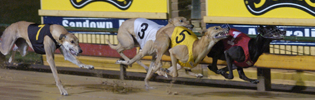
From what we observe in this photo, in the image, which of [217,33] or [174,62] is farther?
[174,62]

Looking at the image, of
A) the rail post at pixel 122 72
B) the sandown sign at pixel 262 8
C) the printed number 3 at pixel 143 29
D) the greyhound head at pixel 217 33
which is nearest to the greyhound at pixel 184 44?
the greyhound head at pixel 217 33

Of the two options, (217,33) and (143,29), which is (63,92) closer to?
(143,29)

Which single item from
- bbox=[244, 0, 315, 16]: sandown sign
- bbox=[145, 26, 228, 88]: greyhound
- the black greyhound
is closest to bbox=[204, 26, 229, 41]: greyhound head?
bbox=[145, 26, 228, 88]: greyhound

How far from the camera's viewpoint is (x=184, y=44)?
237 inches

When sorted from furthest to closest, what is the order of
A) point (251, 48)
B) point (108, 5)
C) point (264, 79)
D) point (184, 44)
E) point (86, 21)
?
1. point (86, 21)
2. point (108, 5)
3. point (264, 79)
4. point (184, 44)
5. point (251, 48)

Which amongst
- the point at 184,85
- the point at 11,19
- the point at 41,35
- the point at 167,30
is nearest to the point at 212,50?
the point at 167,30

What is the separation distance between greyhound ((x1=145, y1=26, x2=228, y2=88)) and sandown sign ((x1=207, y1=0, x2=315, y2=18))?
147 centimetres

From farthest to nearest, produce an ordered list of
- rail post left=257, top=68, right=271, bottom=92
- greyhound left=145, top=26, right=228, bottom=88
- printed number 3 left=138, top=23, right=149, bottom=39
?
printed number 3 left=138, top=23, right=149, bottom=39
rail post left=257, top=68, right=271, bottom=92
greyhound left=145, top=26, right=228, bottom=88

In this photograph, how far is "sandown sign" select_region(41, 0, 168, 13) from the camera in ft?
26.4

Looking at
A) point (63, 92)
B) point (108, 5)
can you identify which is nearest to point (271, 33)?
point (63, 92)

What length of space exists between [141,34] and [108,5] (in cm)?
212

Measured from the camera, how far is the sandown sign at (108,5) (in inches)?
317

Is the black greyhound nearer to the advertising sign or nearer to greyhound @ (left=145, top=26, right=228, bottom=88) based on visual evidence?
greyhound @ (left=145, top=26, right=228, bottom=88)

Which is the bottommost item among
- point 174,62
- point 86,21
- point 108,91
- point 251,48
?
point 108,91
